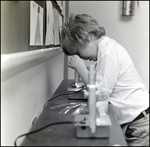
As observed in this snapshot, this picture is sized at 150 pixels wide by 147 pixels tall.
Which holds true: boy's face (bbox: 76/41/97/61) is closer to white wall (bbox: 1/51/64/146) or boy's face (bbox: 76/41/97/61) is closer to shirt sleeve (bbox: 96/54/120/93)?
shirt sleeve (bbox: 96/54/120/93)

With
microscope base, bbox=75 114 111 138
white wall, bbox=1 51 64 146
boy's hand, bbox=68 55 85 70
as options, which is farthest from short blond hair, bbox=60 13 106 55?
microscope base, bbox=75 114 111 138

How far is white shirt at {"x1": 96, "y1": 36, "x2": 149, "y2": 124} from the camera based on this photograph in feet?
4.27

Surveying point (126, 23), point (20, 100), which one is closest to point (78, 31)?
point (20, 100)

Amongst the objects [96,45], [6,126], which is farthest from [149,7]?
[6,126]

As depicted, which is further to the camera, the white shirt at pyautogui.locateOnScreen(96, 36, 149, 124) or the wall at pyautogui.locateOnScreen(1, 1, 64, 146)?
the white shirt at pyautogui.locateOnScreen(96, 36, 149, 124)

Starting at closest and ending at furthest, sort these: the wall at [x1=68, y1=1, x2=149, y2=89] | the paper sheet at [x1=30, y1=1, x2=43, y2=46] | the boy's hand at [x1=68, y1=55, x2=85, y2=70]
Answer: the paper sheet at [x1=30, y1=1, x2=43, y2=46] < the boy's hand at [x1=68, y1=55, x2=85, y2=70] < the wall at [x1=68, y1=1, x2=149, y2=89]

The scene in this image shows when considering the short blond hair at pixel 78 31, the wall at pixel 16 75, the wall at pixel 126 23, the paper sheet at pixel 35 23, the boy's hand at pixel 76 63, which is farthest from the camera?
the wall at pixel 126 23

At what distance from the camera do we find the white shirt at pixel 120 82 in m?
1.30

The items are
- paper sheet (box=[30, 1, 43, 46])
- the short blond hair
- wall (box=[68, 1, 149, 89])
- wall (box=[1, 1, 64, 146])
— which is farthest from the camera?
wall (box=[68, 1, 149, 89])

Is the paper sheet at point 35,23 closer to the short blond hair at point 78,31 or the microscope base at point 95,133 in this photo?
the short blond hair at point 78,31

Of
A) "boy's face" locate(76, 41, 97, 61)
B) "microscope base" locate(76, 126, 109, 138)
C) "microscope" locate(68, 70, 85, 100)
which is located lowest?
"microscope base" locate(76, 126, 109, 138)

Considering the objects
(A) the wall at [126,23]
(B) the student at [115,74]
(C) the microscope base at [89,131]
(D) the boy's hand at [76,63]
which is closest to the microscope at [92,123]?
(C) the microscope base at [89,131]

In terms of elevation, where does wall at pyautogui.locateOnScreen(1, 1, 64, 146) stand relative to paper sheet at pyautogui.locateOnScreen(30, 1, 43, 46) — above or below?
below

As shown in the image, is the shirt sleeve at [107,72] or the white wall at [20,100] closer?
the white wall at [20,100]
